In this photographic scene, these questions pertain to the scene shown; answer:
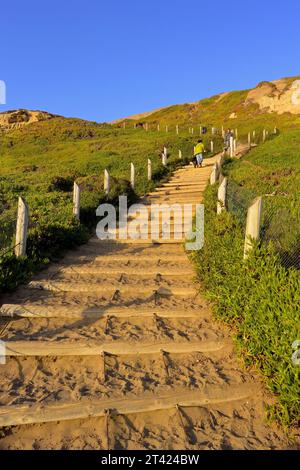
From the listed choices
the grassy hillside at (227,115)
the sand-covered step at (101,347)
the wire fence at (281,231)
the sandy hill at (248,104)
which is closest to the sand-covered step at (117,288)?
the wire fence at (281,231)

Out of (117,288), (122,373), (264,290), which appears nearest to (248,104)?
(117,288)

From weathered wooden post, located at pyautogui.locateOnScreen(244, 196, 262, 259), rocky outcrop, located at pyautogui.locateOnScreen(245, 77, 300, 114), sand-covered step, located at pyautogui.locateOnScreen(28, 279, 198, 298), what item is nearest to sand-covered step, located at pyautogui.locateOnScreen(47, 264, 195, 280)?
sand-covered step, located at pyautogui.locateOnScreen(28, 279, 198, 298)

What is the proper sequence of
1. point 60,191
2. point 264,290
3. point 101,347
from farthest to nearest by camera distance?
1. point 60,191
2. point 101,347
3. point 264,290

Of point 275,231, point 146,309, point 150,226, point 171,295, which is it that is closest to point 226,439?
point 146,309

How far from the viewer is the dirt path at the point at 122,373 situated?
141 inches

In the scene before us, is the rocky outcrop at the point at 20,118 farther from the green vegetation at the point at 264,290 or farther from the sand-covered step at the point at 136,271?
the green vegetation at the point at 264,290

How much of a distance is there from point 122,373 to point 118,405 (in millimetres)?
618

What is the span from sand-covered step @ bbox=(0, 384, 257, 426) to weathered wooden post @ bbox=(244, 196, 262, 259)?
2.25 meters

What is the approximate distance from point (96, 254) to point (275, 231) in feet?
14.2

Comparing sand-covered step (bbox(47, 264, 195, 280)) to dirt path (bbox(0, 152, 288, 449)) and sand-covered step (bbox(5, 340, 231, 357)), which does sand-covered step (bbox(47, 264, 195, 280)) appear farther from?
sand-covered step (bbox(5, 340, 231, 357))

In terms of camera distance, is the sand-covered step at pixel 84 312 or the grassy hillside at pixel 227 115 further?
the grassy hillside at pixel 227 115

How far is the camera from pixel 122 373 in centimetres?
450

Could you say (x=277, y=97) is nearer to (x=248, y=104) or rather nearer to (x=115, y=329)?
(x=248, y=104)

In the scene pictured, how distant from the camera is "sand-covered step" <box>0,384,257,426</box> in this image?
372 cm
